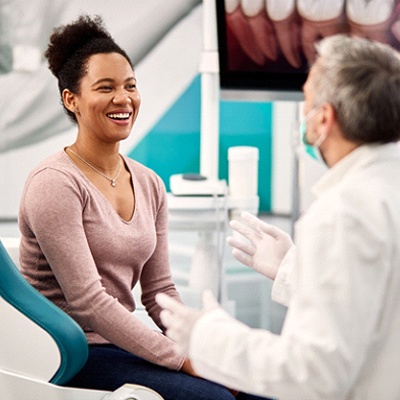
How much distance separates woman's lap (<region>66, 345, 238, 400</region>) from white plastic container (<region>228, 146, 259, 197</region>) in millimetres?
1512

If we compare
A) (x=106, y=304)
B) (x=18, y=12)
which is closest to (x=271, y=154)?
(x=18, y=12)

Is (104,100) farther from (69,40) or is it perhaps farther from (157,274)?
(157,274)

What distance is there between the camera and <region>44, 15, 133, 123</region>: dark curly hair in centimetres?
178

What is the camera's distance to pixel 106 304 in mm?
1578

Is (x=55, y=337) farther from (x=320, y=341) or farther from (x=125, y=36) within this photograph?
(x=125, y=36)

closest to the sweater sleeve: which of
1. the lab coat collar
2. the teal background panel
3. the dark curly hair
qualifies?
the dark curly hair

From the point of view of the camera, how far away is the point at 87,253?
157 cm

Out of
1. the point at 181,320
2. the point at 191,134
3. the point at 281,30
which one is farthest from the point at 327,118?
the point at 191,134

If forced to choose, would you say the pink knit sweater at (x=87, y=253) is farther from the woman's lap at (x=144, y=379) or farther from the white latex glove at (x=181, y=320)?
the white latex glove at (x=181, y=320)

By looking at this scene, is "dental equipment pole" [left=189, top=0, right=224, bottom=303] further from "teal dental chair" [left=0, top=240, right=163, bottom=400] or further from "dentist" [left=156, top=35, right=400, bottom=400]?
"dentist" [left=156, top=35, right=400, bottom=400]

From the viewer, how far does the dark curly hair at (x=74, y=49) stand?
178 cm

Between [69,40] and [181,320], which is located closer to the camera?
[181,320]

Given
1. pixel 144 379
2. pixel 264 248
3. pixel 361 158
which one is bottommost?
pixel 144 379

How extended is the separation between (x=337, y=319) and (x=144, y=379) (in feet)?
1.92
